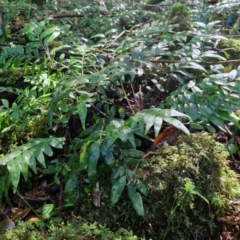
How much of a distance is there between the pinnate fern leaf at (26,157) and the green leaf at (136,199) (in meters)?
0.50

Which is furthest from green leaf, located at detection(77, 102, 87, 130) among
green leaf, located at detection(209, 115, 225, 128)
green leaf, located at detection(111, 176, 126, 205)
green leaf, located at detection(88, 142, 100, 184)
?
Result: green leaf, located at detection(209, 115, 225, 128)

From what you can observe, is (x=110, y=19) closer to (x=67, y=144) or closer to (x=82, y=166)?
(x=67, y=144)

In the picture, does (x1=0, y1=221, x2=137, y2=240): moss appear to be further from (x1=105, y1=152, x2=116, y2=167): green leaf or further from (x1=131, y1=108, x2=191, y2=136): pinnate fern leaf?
(x1=131, y1=108, x2=191, y2=136): pinnate fern leaf

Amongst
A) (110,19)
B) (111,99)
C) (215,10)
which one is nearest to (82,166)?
(111,99)

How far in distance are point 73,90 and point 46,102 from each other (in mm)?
324

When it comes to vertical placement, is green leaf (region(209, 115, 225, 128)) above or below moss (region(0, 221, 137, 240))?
Answer: above

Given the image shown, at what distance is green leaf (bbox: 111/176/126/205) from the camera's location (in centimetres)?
200

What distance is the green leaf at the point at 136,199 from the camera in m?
1.93

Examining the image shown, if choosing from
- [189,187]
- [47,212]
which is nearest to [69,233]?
[47,212]

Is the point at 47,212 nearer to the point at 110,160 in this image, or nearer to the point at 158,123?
the point at 110,160

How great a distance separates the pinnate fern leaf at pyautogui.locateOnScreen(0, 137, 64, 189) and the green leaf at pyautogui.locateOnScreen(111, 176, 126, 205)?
0.41 metres

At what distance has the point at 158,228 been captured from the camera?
2.04 meters

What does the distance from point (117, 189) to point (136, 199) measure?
0.12m

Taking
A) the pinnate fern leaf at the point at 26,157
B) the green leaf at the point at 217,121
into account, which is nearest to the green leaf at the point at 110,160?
the pinnate fern leaf at the point at 26,157
